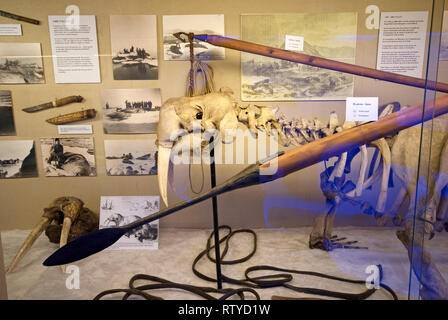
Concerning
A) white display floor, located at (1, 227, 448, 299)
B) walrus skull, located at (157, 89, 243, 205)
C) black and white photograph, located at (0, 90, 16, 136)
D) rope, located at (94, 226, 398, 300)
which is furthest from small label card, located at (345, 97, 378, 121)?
black and white photograph, located at (0, 90, 16, 136)

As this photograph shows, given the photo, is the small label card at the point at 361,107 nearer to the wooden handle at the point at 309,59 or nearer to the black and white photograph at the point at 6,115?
the wooden handle at the point at 309,59

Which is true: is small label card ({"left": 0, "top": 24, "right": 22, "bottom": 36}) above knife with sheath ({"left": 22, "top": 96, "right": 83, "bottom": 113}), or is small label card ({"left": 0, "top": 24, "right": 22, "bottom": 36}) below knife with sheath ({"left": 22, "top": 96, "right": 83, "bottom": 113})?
above

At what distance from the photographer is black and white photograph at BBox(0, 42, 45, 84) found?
3.72 feet

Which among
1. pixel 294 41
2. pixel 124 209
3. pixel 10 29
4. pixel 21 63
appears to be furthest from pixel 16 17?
pixel 294 41

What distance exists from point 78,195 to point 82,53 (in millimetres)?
588

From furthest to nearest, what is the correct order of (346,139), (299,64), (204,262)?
(204,262) < (299,64) < (346,139)

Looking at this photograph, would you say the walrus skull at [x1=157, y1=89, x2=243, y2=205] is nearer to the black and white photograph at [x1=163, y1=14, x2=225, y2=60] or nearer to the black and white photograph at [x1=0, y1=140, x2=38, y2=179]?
the black and white photograph at [x1=163, y1=14, x2=225, y2=60]

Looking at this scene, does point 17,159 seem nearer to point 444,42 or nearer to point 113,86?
point 113,86

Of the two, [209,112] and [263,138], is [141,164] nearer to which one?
[209,112]

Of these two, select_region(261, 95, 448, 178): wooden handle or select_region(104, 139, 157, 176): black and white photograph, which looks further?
select_region(104, 139, 157, 176): black and white photograph

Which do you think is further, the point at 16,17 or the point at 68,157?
the point at 68,157

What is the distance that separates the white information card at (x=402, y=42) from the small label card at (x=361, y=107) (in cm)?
13

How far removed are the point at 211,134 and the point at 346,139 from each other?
52 centimetres

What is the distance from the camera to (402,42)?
1161 mm
